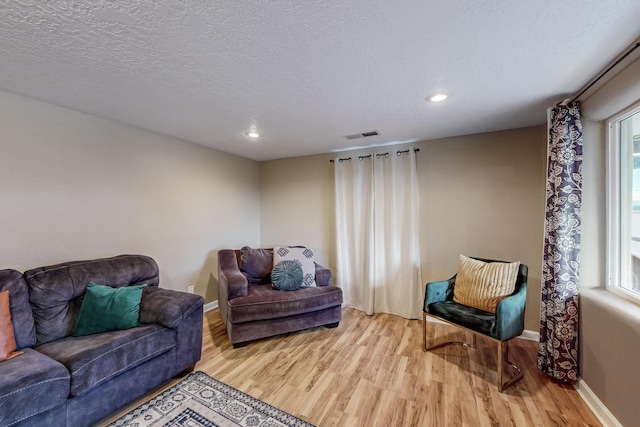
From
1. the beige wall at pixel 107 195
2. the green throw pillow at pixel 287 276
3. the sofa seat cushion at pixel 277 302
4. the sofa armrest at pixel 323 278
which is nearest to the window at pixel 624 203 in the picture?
the sofa seat cushion at pixel 277 302

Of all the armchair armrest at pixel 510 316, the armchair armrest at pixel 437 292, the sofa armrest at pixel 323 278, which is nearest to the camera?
the armchair armrest at pixel 510 316

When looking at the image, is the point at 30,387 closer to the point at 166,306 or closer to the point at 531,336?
the point at 166,306

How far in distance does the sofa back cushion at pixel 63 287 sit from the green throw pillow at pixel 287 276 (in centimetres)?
141

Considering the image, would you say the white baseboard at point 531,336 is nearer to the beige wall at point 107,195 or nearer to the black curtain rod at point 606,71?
the black curtain rod at point 606,71

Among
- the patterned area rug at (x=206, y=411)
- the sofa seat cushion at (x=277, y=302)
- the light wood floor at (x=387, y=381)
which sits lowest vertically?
the light wood floor at (x=387, y=381)

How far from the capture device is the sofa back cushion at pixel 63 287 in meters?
1.86

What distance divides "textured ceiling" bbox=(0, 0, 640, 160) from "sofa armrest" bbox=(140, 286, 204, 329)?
160 cm

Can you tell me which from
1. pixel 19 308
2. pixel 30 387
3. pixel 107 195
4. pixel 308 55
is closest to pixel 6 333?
pixel 19 308

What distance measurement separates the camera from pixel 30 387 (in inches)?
52.7

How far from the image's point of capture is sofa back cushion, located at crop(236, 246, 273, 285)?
131 inches

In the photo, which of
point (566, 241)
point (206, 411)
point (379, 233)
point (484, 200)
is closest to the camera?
point (206, 411)

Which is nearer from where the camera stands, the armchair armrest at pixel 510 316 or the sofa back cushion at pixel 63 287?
the sofa back cushion at pixel 63 287

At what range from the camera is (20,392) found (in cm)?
130

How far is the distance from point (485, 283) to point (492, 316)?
34 centimetres
